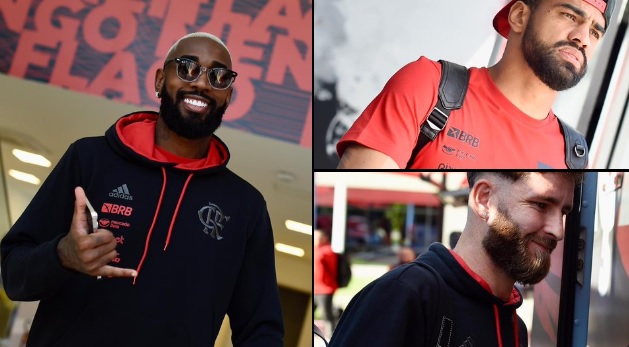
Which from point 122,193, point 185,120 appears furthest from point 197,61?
point 122,193

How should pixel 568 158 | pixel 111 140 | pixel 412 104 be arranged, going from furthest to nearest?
pixel 568 158, pixel 412 104, pixel 111 140

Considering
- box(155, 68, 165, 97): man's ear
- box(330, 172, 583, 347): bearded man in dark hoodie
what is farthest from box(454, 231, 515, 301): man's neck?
box(155, 68, 165, 97): man's ear

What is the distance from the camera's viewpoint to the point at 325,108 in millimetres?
2312

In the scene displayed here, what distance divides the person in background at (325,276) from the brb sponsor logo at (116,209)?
599 mm

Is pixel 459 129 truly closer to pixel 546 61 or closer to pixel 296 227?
pixel 546 61

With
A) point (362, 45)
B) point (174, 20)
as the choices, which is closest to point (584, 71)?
point (362, 45)

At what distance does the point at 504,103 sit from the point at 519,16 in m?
0.26

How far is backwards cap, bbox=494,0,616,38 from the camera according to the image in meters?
2.19

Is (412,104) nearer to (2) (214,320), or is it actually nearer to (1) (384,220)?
(1) (384,220)

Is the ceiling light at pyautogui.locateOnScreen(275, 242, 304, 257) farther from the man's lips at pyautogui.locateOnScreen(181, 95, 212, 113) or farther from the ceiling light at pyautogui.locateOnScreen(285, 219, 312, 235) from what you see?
the man's lips at pyautogui.locateOnScreen(181, 95, 212, 113)

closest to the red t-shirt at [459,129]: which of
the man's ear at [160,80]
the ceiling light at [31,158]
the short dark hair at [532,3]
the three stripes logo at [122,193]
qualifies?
the short dark hair at [532,3]

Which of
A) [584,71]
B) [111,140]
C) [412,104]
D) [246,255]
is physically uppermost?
[584,71]

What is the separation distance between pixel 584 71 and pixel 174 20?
125 centimetres

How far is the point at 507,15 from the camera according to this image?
7.22ft
